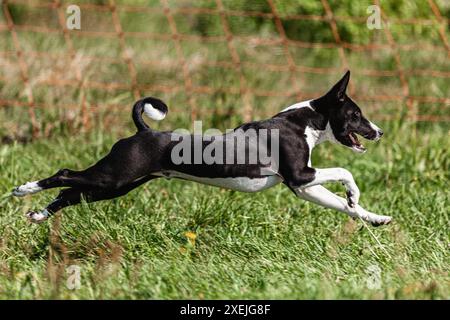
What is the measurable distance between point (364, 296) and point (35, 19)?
24.9 ft

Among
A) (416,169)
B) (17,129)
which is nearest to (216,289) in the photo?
(416,169)

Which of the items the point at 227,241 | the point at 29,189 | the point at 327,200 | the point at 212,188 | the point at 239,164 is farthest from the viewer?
the point at 212,188

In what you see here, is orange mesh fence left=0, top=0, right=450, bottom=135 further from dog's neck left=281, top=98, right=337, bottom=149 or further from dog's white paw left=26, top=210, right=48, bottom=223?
dog's neck left=281, top=98, right=337, bottom=149

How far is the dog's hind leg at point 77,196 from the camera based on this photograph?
14.3 ft

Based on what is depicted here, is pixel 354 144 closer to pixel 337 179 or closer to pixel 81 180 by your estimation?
pixel 337 179

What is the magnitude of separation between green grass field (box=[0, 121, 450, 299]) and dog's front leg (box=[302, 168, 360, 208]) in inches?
11.1

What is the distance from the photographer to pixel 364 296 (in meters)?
3.76

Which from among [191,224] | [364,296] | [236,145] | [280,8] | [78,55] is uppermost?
[280,8]

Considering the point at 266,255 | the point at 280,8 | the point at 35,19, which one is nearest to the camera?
the point at 266,255

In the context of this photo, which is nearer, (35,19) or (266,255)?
(266,255)

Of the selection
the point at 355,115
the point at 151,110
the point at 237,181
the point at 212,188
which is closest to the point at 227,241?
the point at 237,181

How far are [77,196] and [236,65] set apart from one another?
3.61m

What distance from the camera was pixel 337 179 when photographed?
4340 mm
